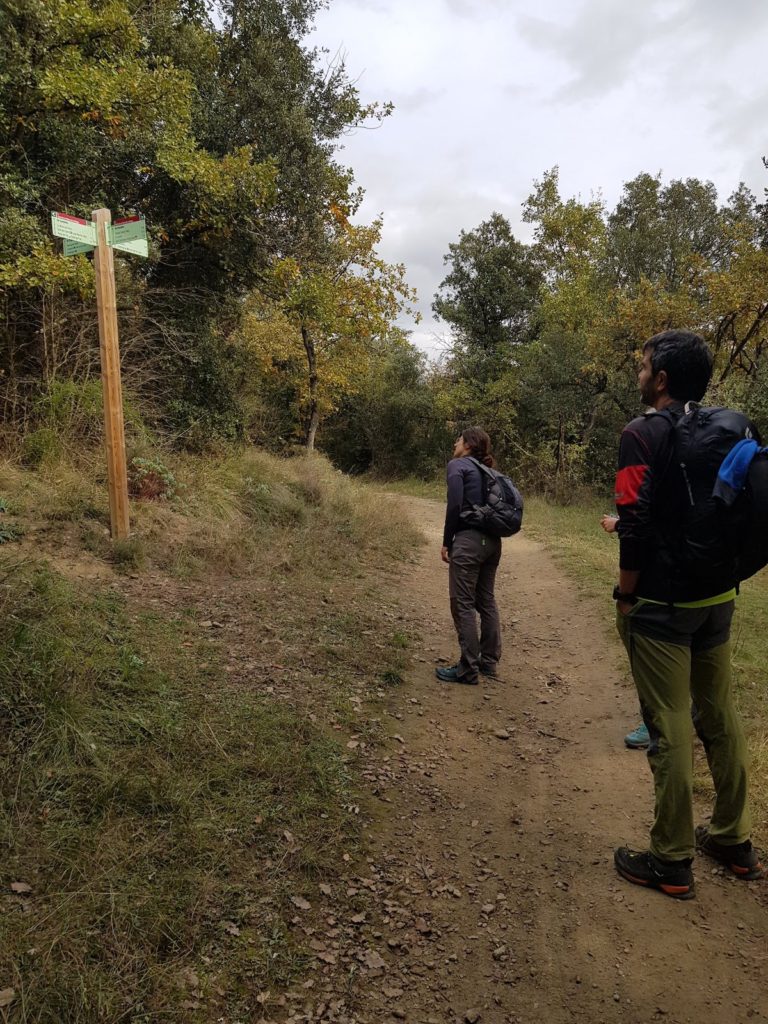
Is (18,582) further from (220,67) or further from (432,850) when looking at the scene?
(220,67)

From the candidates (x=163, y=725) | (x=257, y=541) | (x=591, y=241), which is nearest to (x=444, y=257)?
(x=591, y=241)

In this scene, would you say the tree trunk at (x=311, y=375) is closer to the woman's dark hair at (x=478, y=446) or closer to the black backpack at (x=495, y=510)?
the woman's dark hair at (x=478, y=446)

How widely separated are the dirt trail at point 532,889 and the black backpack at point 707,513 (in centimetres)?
134

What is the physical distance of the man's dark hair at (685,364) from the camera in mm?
2564

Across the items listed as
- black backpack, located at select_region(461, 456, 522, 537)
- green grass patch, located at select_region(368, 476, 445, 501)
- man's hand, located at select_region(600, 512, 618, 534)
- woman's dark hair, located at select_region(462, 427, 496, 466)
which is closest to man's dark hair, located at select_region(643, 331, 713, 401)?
man's hand, located at select_region(600, 512, 618, 534)

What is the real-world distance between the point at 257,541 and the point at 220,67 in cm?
907

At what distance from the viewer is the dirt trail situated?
2.16 meters

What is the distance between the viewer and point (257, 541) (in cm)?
748

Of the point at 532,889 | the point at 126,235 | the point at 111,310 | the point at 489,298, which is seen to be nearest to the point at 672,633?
the point at 532,889

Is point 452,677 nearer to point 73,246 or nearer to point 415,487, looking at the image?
point 73,246

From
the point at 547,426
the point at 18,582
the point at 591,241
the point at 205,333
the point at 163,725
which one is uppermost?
the point at 591,241

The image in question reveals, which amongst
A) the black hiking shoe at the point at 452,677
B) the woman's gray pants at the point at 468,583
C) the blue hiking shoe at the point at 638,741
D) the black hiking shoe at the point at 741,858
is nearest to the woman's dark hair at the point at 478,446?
Answer: the woman's gray pants at the point at 468,583

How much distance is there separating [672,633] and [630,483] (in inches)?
25.2

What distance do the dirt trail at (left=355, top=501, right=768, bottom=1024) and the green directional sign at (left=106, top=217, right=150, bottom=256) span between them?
15.4 feet
